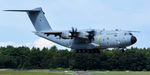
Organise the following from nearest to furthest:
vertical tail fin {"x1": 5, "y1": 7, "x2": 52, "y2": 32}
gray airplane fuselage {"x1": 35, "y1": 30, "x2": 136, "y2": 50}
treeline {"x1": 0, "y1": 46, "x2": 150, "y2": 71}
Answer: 1. gray airplane fuselage {"x1": 35, "y1": 30, "x2": 136, "y2": 50}
2. vertical tail fin {"x1": 5, "y1": 7, "x2": 52, "y2": 32}
3. treeline {"x1": 0, "y1": 46, "x2": 150, "y2": 71}

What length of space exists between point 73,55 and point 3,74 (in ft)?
207

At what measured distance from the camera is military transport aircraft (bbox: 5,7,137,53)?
55.9 metres

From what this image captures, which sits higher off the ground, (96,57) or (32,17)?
(32,17)

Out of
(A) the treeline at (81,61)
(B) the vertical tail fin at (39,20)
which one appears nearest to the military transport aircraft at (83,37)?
(B) the vertical tail fin at (39,20)

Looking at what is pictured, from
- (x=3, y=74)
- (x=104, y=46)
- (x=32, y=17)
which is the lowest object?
(x=3, y=74)

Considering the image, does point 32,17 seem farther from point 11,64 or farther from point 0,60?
point 11,64

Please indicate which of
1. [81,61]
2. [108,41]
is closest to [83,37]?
[108,41]

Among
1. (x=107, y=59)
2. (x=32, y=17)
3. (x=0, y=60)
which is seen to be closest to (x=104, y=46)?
(x=32, y=17)

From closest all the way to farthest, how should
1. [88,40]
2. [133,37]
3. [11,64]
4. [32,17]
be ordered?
[133,37] → [88,40] → [32,17] → [11,64]

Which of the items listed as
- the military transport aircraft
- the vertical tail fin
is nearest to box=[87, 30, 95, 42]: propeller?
the military transport aircraft

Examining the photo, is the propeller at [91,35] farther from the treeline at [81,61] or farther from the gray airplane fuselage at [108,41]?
the treeline at [81,61]

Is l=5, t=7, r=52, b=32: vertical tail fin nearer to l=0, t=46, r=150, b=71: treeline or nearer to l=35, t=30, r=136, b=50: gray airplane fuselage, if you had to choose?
l=35, t=30, r=136, b=50: gray airplane fuselage

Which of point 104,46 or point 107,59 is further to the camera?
point 107,59

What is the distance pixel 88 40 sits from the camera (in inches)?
2341
